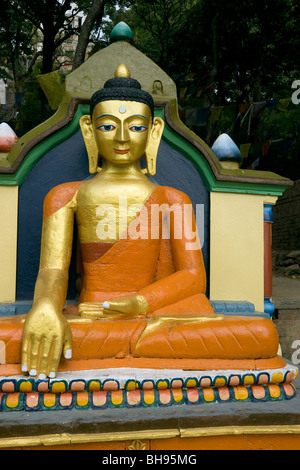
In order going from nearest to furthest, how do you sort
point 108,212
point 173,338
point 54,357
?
point 54,357 < point 173,338 < point 108,212

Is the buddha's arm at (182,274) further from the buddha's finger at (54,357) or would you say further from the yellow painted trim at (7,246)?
the yellow painted trim at (7,246)

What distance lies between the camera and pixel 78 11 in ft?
36.8

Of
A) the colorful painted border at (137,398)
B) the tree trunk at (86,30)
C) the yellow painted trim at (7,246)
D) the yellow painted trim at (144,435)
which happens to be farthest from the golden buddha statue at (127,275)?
the tree trunk at (86,30)

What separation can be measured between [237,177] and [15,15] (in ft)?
29.9

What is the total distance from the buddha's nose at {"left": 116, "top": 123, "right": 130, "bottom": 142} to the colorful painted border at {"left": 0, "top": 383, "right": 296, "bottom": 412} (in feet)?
5.17

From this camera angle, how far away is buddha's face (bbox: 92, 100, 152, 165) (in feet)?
9.12

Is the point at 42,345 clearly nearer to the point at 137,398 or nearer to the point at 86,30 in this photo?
the point at 137,398

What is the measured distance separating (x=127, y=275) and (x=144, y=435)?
107 cm

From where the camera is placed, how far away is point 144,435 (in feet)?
6.36

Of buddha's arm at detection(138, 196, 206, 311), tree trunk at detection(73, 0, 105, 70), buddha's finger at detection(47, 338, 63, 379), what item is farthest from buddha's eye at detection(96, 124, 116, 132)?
tree trunk at detection(73, 0, 105, 70)

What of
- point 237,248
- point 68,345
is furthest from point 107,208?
point 237,248

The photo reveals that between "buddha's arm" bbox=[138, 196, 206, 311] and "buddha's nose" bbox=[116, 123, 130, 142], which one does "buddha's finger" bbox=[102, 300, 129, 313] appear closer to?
"buddha's arm" bbox=[138, 196, 206, 311]

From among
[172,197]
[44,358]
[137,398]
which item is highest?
[172,197]

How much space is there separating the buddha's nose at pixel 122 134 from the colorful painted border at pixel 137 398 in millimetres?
1577
